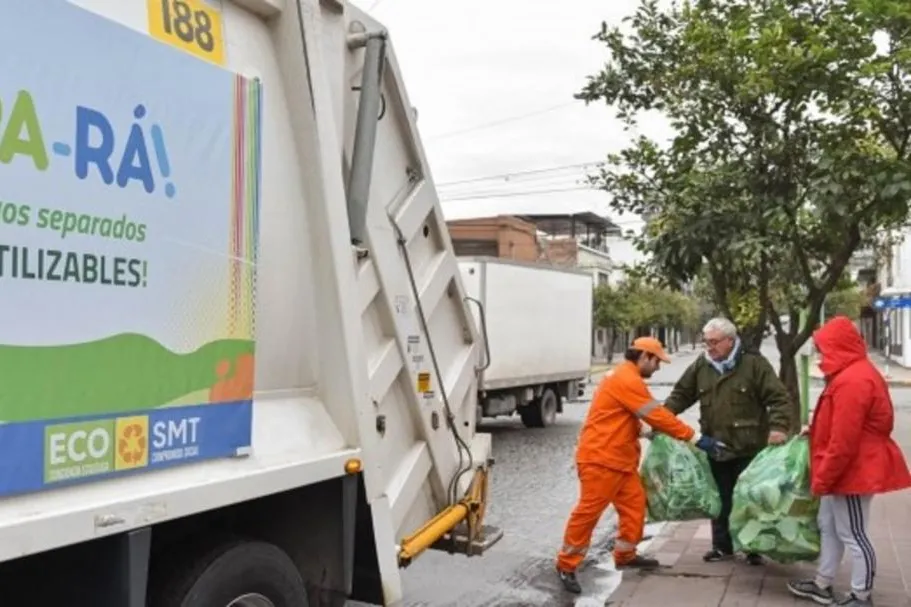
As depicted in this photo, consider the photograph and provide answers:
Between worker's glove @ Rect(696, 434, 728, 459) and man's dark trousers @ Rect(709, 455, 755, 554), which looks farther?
man's dark trousers @ Rect(709, 455, 755, 554)

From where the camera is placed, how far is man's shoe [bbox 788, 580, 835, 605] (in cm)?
565

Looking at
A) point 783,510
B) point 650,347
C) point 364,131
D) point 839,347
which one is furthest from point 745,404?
point 364,131

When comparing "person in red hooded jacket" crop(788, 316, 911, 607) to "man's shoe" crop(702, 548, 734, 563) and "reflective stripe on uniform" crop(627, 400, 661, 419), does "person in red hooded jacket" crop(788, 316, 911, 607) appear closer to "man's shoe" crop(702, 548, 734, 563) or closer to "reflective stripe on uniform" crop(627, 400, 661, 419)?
"reflective stripe on uniform" crop(627, 400, 661, 419)

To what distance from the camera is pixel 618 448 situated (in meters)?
6.11

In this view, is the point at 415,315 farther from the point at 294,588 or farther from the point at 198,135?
the point at 198,135

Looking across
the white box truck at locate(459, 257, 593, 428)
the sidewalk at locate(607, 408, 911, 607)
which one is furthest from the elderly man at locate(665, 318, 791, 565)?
the white box truck at locate(459, 257, 593, 428)

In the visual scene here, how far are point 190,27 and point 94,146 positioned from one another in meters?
0.70

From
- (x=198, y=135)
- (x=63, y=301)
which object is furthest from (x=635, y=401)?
(x=63, y=301)

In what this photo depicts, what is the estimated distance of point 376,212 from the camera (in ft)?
14.3

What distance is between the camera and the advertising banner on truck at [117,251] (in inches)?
91.5

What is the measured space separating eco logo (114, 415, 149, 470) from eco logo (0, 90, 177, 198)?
618 millimetres

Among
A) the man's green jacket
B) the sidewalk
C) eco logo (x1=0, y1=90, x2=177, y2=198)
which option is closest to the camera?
eco logo (x1=0, y1=90, x2=177, y2=198)

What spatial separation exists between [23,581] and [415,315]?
7.36 feet

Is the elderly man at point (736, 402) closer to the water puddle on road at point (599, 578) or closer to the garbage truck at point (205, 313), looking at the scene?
the water puddle on road at point (599, 578)
